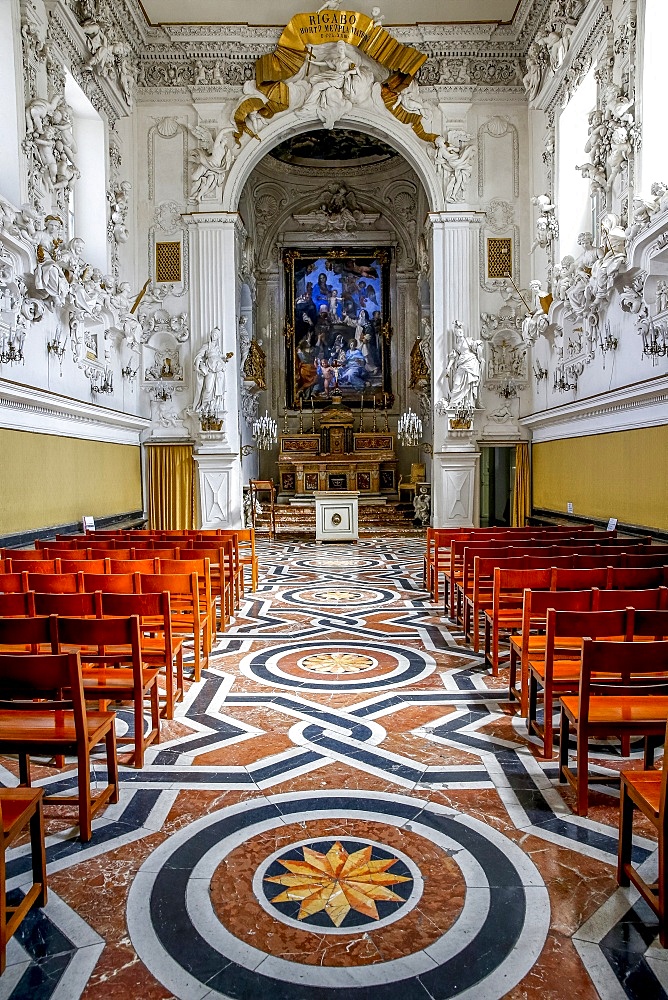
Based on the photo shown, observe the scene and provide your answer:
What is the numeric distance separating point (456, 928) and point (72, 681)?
167cm

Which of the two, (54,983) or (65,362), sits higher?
(65,362)

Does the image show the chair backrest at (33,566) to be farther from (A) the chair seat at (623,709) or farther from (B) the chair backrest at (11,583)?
(A) the chair seat at (623,709)

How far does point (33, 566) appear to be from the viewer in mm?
5574

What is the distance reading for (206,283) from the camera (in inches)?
542

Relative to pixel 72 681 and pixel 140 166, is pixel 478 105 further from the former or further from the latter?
pixel 72 681

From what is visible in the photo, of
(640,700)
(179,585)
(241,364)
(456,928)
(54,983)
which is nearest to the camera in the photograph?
(54,983)

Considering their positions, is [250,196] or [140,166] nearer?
[140,166]

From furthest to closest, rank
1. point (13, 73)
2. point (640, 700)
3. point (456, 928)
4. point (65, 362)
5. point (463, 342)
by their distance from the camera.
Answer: point (463, 342) < point (65, 362) < point (13, 73) < point (640, 700) < point (456, 928)

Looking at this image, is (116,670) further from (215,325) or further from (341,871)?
(215,325)

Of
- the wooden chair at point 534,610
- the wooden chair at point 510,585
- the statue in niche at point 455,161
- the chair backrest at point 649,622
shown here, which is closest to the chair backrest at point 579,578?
the wooden chair at point 510,585

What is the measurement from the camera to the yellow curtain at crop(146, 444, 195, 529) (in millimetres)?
13797

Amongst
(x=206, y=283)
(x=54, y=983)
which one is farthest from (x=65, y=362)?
(x=54, y=983)

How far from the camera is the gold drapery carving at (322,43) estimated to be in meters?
13.1

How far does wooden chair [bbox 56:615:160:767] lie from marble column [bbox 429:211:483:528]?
33.3 ft
